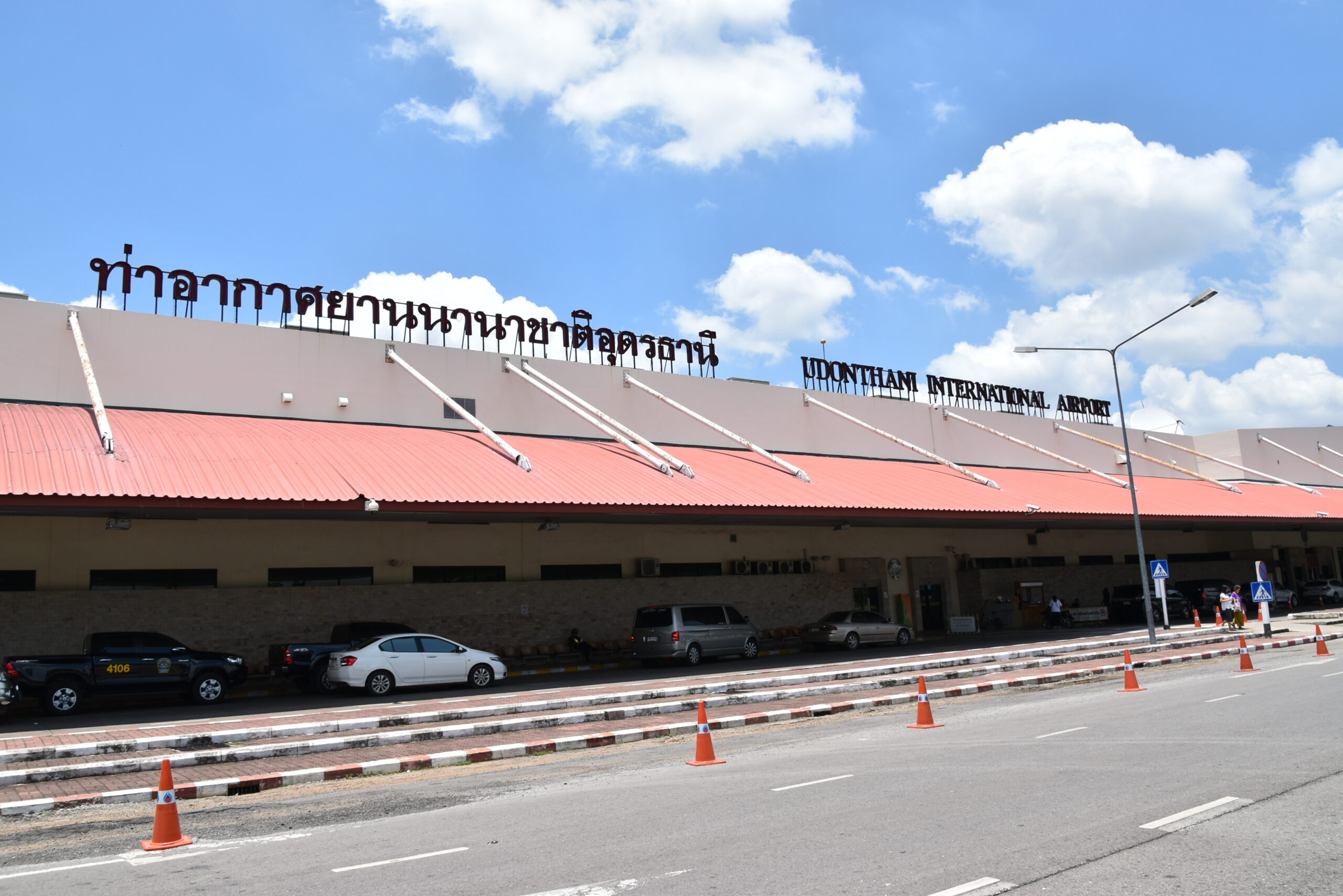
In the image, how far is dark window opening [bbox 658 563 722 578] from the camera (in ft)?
101

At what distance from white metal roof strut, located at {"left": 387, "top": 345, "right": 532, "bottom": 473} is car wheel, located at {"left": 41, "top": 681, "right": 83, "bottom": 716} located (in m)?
10.2

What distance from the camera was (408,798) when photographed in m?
11.0

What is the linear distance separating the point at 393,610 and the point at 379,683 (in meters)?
4.12

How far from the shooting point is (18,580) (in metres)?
21.2

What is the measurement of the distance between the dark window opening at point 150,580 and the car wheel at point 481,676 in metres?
6.37

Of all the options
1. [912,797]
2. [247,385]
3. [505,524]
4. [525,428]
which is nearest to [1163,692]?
[912,797]

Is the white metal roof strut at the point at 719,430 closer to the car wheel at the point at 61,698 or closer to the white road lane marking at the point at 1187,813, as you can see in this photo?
the car wheel at the point at 61,698

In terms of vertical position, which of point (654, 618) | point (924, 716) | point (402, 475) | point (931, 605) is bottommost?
point (924, 716)

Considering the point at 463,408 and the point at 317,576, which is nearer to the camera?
the point at 317,576

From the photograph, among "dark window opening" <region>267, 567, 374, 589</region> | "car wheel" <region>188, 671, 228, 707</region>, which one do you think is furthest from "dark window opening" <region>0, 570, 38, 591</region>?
"dark window opening" <region>267, 567, 374, 589</region>

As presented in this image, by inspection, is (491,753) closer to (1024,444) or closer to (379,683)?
(379,683)

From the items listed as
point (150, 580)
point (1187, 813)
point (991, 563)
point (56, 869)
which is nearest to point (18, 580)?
point (150, 580)

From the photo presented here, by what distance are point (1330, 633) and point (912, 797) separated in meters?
31.7

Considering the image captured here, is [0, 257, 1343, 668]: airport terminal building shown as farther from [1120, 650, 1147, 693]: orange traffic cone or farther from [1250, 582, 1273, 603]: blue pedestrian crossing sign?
[1120, 650, 1147, 693]: orange traffic cone
